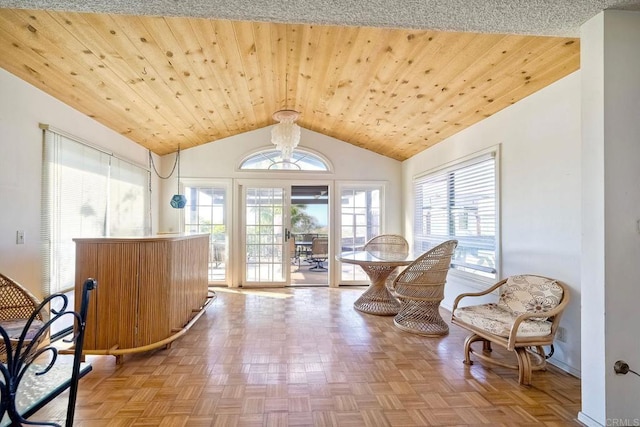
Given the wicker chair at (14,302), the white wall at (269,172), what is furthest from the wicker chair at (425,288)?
the wicker chair at (14,302)

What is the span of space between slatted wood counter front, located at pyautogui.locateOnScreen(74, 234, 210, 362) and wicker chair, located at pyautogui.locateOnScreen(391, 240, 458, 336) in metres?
2.20

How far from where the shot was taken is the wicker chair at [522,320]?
2.27 m

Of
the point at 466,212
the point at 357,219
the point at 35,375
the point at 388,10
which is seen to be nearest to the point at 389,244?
the point at 357,219

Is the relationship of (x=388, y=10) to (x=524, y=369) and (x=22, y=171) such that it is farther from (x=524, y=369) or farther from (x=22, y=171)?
(x=22, y=171)

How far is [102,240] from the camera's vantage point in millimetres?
2562

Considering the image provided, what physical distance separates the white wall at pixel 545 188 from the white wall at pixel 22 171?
166 inches

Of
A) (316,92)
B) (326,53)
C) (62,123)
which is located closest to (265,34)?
(326,53)

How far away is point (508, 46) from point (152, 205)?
16.5 feet

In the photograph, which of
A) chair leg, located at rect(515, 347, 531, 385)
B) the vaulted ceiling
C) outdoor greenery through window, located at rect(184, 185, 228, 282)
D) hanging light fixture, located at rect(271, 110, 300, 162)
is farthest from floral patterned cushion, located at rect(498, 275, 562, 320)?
outdoor greenery through window, located at rect(184, 185, 228, 282)

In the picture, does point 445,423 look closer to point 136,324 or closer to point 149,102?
point 136,324

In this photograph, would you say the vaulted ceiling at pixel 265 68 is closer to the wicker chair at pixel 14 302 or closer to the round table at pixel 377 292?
the wicker chair at pixel 14 302

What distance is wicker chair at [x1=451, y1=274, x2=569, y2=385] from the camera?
7.46 feet

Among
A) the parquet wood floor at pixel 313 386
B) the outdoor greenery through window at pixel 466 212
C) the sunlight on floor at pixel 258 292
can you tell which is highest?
the outdoor greenery through window at pixel 466 212

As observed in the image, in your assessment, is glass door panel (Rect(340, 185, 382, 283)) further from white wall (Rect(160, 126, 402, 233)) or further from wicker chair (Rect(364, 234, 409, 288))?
wicker chair (Rect(364, 234, 409, 288))
